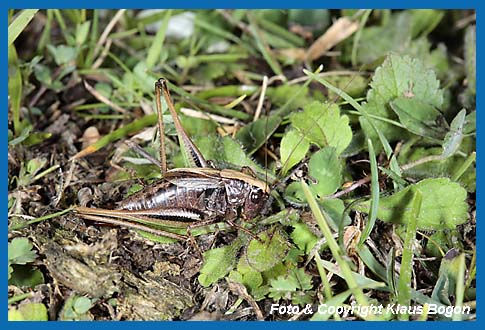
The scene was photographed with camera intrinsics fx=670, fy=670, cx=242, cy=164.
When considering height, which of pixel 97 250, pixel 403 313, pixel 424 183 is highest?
pixel 424 183

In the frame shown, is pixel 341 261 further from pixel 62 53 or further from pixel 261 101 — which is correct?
pixel 62 53

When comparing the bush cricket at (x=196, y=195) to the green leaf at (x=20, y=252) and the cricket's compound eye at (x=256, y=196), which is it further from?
the green leaf at (x=20, y=252)

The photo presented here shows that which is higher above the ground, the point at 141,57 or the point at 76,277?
the point at 141,57

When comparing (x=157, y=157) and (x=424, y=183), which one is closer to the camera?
(x=424, y=183)

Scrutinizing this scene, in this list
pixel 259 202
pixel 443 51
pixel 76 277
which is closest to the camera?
pixel 76 277

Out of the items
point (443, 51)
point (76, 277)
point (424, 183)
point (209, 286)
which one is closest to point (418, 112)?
point (424, 183)

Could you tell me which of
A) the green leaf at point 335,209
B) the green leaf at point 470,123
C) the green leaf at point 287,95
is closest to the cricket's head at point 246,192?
the green leaf at point 335,209

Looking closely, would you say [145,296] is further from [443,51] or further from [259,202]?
[443,51]
